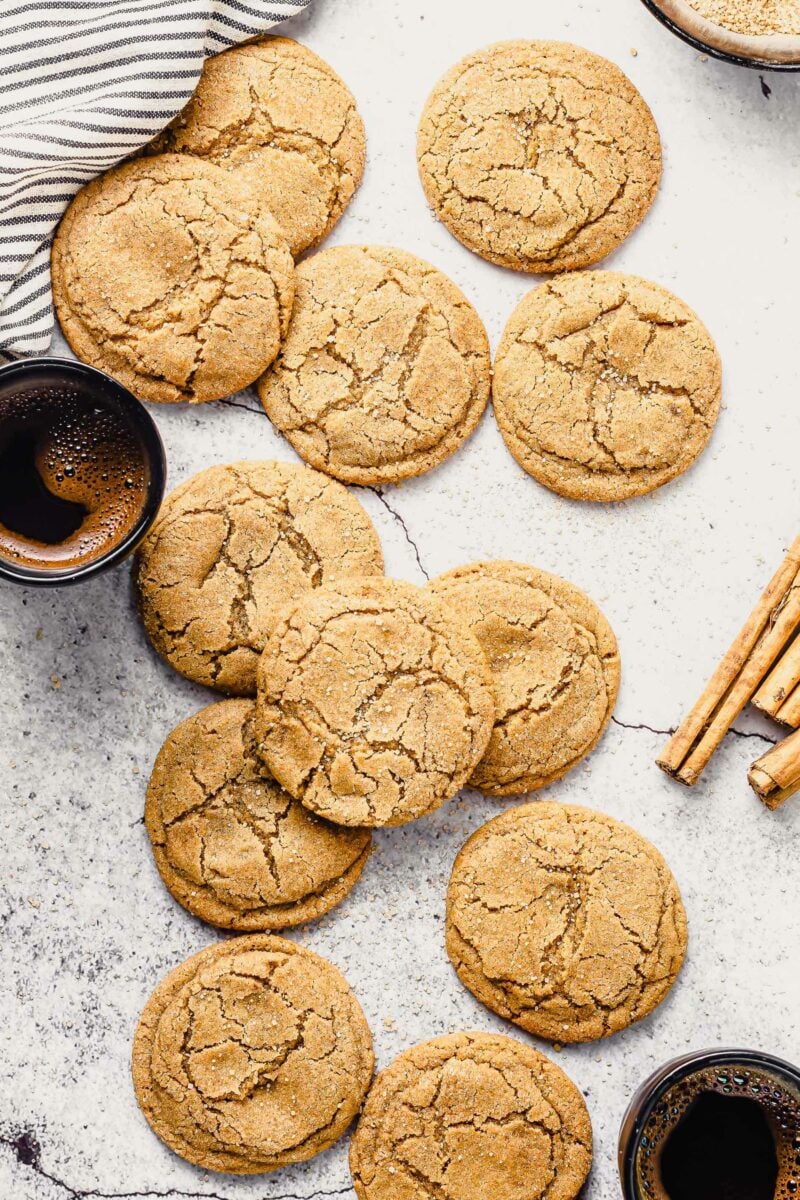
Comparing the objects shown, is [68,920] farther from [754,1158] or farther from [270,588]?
[754,1158]

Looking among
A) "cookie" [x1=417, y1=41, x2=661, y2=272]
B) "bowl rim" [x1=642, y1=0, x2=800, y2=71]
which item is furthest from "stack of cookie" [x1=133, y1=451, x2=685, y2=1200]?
"bowl rim" [x1=642, y1=0, x2=800, y2=71]

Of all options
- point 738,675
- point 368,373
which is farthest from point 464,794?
point 368,373

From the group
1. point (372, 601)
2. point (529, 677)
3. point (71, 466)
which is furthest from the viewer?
point (529, 677)

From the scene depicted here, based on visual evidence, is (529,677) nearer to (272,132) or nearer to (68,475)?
(68,475)

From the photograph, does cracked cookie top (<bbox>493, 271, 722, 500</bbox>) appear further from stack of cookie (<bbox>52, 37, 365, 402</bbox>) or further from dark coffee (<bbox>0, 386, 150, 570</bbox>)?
dark coffee (<bbox>0, 386, 150, 570</bbox>)

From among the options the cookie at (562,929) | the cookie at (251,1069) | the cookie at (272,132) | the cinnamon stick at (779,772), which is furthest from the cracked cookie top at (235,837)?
the cookie at (272,132)
